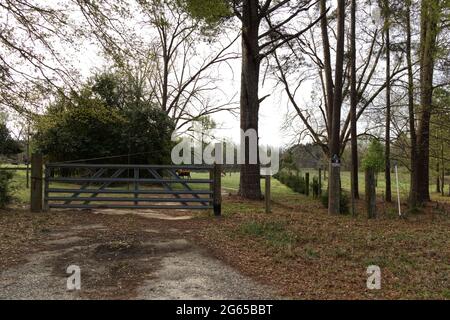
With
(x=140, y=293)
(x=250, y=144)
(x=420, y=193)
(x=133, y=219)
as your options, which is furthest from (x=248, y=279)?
(x=420, y=193)

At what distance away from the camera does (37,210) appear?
409 inches

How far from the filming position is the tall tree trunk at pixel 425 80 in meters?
13.5

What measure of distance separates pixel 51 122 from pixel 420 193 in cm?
1702

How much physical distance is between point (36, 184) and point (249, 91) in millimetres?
8079

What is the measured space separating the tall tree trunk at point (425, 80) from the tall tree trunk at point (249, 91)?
5762 millimetres

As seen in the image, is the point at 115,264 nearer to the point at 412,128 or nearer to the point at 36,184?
the point at 36,184

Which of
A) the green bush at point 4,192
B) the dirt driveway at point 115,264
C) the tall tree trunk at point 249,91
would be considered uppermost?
the tall tree trunk at point 249,91

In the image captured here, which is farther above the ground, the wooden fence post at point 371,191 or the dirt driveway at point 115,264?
the wooden fence post at point 371,191

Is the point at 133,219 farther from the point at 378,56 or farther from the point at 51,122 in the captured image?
the point at 378,56

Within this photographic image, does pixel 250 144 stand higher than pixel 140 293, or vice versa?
pixel 250 144

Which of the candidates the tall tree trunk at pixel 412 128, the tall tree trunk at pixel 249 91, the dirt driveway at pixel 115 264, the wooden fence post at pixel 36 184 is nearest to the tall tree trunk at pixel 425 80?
the tall tree trunk at pixel 412 128

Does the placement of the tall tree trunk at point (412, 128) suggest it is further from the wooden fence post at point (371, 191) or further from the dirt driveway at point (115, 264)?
the dirt driveway at point (115, 264)

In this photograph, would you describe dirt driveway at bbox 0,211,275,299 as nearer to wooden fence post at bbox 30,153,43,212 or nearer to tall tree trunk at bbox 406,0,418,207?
wooden fence post at bbox 30,153,43,212

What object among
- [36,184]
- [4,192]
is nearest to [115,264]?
[36,184]
